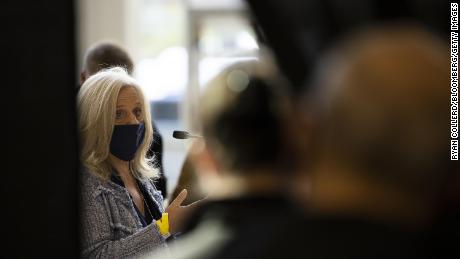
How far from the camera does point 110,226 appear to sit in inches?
104

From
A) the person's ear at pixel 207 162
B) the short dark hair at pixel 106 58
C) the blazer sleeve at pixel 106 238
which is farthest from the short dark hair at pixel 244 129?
the short dark hair at pixel 106 58

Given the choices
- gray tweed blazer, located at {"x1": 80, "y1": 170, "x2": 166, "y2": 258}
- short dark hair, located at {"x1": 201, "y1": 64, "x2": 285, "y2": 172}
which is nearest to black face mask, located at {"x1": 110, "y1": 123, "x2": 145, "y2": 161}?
gray tweed blazer, located at {"x1": 80, "y1": 170, "x2": 166, "y2": 258}

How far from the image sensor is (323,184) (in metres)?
1.27

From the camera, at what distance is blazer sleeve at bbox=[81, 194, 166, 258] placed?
8.51 ft

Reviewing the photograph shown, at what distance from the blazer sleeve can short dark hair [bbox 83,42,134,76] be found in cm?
140

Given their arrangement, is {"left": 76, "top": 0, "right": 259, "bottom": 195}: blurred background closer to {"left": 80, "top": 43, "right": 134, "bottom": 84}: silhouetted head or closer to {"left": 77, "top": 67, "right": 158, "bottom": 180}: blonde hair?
{"left": 80, "top": 43, "right": 134, "bottom": 84}: silhouetted head

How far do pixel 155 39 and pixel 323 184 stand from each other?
7.58 m

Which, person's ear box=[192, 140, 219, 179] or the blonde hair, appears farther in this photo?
the blonde hair

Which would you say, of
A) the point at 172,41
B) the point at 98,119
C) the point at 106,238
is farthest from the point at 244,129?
the point at 172,41

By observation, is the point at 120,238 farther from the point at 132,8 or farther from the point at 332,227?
the point at 132,8

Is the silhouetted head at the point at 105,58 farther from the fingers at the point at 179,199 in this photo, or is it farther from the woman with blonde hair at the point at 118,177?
the fingers at the point at 179,199

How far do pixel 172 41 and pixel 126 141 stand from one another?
19.6ft

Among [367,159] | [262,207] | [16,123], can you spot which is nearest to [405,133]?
[367,159]

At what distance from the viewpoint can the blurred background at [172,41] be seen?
8.14 meters
